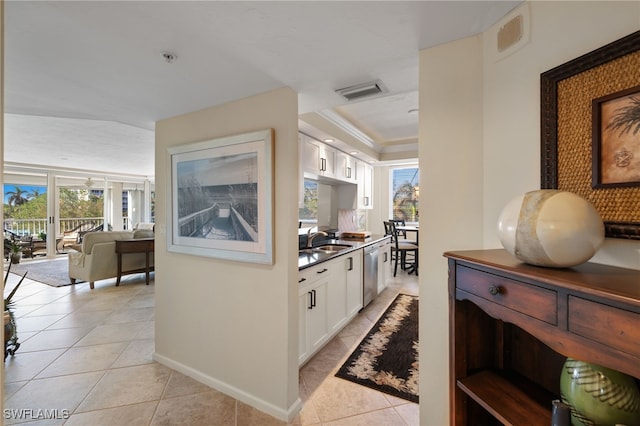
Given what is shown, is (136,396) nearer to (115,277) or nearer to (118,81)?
(118,81)

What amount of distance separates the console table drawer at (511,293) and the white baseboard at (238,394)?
155 centimetres

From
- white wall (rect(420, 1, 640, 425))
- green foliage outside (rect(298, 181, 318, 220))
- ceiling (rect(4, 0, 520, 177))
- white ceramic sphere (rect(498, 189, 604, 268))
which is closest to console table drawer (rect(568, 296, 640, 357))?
white ceramic sphere (rect(498, 189, 604, 268))

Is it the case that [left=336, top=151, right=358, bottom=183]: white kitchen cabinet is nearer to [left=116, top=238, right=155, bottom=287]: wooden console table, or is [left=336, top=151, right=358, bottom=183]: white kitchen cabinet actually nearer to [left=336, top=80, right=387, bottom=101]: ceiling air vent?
[left=336, top=80, right=387, bottom=101]: ceiling air vent

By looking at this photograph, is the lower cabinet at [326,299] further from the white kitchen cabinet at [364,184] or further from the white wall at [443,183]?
the white kitchen cabinet at [364,184]

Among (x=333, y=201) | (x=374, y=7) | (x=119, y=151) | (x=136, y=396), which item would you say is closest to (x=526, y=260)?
(x=374, y=7)

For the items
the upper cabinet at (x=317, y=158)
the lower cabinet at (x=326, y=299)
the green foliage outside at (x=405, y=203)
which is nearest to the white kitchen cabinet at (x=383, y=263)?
the lower cabinet at (x=326, y=299)

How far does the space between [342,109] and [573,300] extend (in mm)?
2926

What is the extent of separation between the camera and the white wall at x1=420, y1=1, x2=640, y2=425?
3.47ft

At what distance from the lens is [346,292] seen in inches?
120

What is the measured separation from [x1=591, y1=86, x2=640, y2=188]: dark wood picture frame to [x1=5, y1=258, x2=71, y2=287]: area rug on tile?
6863 millimetres

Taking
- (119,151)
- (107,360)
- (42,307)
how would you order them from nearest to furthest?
(107,360) → (42,307) → (119,151)

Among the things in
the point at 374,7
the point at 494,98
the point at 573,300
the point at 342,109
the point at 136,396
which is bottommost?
the point at 136,396

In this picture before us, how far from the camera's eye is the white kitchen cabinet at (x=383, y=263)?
13.6 feet

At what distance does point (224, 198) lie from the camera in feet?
6.75
